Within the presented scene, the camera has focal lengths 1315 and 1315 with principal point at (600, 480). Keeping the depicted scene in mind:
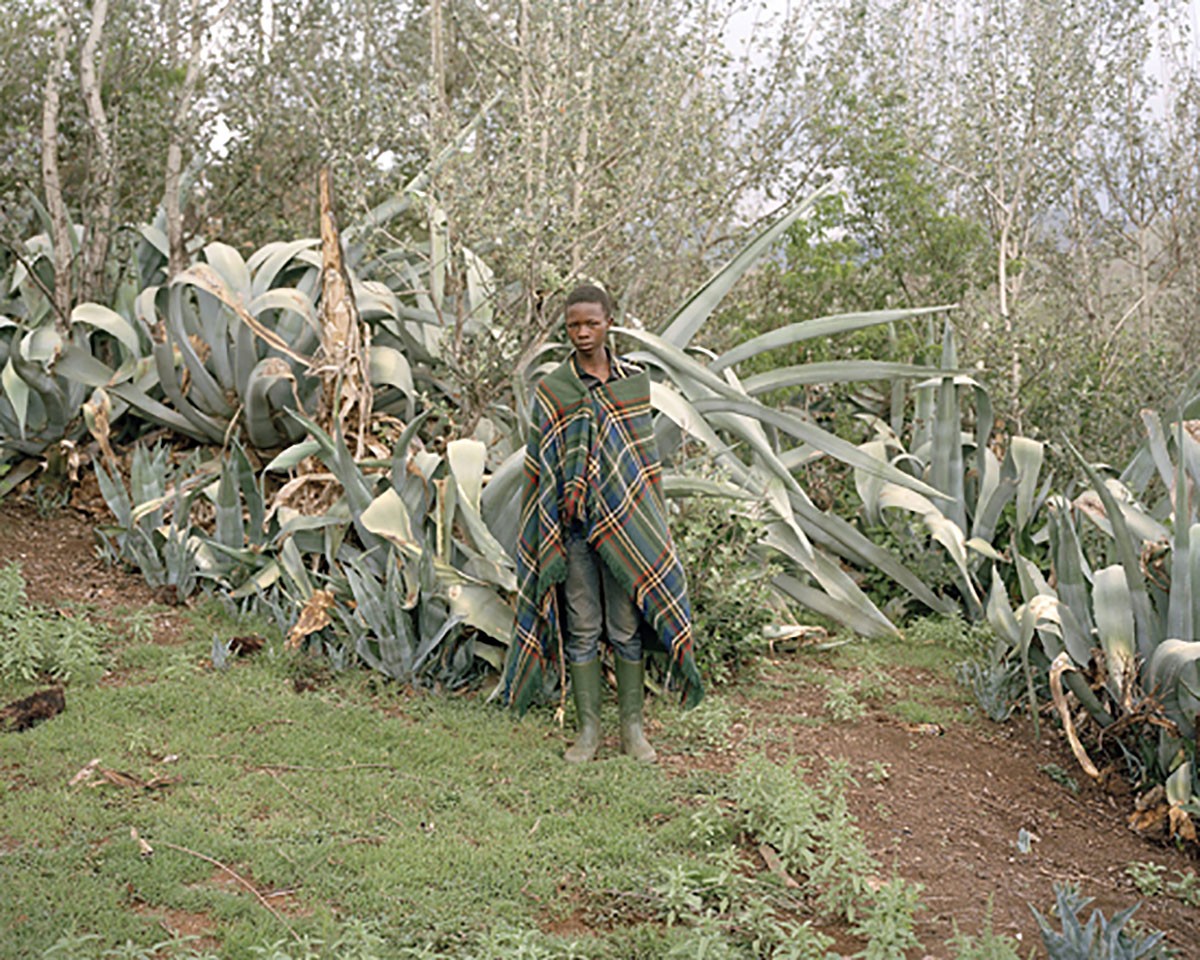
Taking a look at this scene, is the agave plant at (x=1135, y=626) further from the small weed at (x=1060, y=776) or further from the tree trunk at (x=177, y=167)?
the tree trunk at (x=177, y=167)

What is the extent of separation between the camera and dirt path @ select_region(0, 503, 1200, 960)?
360cm

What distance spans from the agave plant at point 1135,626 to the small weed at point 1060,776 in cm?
11

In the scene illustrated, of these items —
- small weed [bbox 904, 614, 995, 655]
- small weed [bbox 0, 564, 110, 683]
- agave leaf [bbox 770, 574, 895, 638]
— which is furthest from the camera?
agave leaf [bbox 770, 574, 895, 638]

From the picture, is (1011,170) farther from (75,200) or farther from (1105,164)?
(75,200)

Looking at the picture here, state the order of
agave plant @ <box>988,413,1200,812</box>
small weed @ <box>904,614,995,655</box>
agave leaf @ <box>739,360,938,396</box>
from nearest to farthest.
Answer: agave plant @ <box>988,413,1200,812</box> → agave leaf @ <box>739,360,938,396</box> → small weed @ <box>904,614,995,655</box>

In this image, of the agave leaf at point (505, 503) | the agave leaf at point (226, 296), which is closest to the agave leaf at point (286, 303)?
the agave leaf at point (226, 296)

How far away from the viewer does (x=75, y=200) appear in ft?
27.8

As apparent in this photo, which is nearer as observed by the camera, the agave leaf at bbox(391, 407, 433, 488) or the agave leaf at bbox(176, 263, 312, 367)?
the agave leaf at bbox(391, 407, 433, 488)

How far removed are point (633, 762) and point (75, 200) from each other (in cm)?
603

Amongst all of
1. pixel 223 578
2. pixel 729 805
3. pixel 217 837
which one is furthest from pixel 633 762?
pixel 223 578

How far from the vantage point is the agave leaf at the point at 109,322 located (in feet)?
21.8

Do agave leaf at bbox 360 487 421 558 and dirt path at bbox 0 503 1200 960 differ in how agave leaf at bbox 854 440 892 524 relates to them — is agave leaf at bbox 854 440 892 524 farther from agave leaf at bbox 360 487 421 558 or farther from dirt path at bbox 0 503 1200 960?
agave leaf at bbox 360 487 421 558

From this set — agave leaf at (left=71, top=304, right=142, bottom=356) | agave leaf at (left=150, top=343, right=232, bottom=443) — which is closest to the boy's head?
agave leaf at (left=150, top=343, right=232, bottom=443)

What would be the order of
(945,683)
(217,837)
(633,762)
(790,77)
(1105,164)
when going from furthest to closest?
(1105,164)
(790,77)
(945,683)
(633,762)
(217,837)
